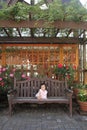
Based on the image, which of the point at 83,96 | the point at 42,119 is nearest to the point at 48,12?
the point at 83,96

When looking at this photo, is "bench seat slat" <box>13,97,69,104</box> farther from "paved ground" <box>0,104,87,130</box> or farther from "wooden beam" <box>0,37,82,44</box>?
"wooden beam" <box>0,37,82,44</box>

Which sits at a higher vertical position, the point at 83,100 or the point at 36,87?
the point at 36,87

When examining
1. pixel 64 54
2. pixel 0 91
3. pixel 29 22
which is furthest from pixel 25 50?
pixel 29 22

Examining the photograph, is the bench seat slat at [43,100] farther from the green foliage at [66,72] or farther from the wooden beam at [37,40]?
the wooden beam at [37,40]

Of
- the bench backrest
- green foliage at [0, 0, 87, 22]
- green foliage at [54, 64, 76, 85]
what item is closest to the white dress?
the bench backrest

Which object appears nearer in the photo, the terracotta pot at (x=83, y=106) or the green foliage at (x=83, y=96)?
the terracotta pot at (x=83, y=106)

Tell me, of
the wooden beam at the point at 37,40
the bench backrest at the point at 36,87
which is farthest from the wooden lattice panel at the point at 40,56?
the bench backrest at the point at 36,87

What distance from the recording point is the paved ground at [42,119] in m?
4.54

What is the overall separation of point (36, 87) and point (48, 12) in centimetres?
222

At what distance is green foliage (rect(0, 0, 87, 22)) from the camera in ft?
15.6

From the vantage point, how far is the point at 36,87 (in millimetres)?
6145

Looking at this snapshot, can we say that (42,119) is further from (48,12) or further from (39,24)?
(48,12)

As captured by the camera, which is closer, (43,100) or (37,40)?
(43,100)

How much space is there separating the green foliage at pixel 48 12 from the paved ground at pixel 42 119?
7.41ft
